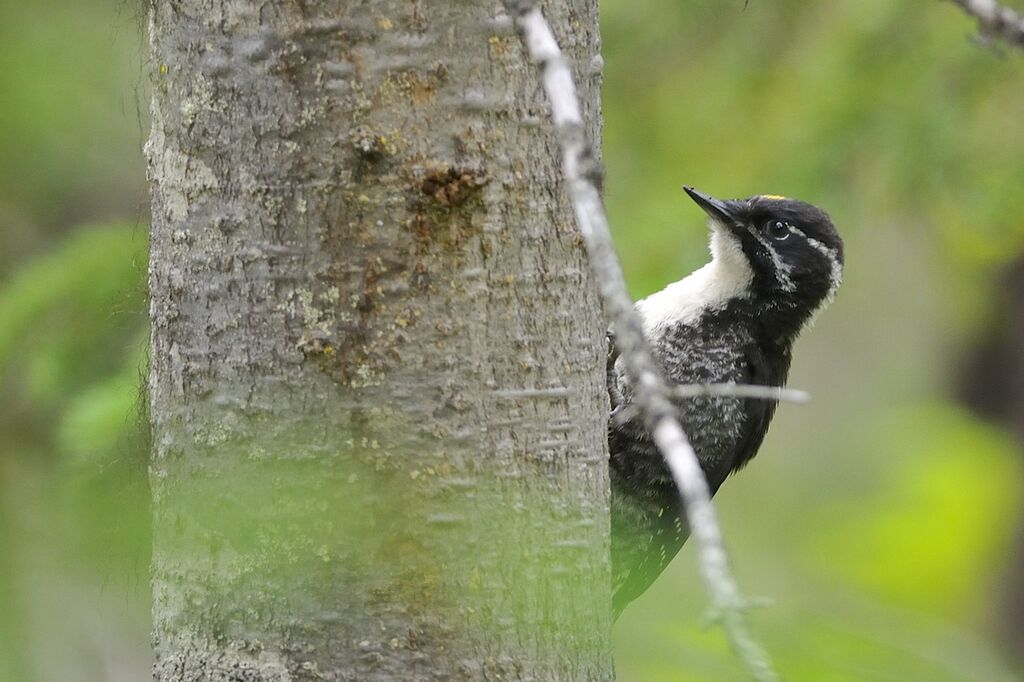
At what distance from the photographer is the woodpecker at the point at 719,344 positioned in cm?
380

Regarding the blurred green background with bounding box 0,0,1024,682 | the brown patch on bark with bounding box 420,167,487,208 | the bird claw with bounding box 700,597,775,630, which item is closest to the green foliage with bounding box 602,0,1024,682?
the blurred green background with bounding box 0,0,1024,682

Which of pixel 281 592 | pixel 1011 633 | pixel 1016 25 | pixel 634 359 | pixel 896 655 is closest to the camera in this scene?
pixel 634 359

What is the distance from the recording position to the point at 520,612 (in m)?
1.95

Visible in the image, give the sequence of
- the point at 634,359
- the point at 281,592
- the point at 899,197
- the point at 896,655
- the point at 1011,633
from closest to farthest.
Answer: the point at 634,359, the point at 281,592, the point at 896,655, the point at 899,197, the point at 1011,633

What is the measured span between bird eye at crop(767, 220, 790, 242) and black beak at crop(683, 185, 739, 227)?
0.12 meters

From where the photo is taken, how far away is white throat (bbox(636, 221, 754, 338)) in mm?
3980

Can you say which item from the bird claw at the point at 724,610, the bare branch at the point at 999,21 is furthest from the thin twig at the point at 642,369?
the bare branch at the point at 999,21

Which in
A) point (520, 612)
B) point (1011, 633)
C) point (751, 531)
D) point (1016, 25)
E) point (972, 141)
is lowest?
point (1011, 633)

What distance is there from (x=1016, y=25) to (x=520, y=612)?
1122 mm

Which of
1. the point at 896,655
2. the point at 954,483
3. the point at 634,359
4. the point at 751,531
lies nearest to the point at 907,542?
the point at 954,483

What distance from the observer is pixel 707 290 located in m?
4.04

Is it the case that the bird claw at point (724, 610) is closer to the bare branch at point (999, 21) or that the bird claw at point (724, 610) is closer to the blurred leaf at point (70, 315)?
the bare branch at point (999, 21)

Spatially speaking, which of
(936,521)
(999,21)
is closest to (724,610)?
(999,21)

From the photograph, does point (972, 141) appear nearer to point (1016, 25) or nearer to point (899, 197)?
point (899, 197)
